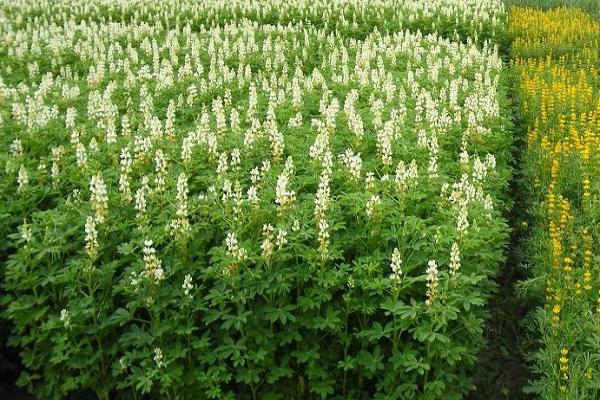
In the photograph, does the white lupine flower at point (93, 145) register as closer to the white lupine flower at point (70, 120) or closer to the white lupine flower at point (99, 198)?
the white lupine flower at point (70, 120)

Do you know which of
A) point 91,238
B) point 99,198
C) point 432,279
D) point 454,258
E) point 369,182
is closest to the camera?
point 432,279

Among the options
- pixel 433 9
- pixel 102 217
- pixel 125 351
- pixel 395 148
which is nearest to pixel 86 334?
pixel 125 351

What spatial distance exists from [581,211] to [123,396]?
5.11 meters

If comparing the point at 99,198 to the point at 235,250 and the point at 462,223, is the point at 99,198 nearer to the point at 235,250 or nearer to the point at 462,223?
the point at 235,250

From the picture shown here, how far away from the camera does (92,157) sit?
598 cm

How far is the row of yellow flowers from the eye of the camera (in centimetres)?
455

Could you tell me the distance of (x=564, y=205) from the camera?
6.39 metres

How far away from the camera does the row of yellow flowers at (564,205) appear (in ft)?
14.9

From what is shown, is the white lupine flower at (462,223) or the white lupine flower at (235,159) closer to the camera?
the white lupine flower at (462,223)

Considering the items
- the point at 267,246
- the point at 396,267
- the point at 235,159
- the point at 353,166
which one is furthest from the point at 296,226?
the point at 235,159

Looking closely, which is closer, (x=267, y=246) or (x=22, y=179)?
(x=267, y=246)

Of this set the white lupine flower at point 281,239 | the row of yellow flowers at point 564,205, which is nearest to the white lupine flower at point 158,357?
the white lupine flower at point 281,239

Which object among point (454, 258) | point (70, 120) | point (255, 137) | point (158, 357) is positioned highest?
point (70, 120)

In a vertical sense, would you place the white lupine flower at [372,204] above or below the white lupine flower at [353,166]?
below
